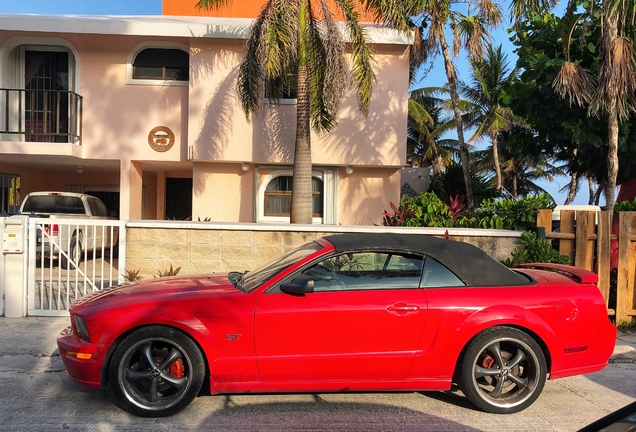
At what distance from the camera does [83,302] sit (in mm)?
4578

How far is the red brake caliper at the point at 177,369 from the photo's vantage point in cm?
423

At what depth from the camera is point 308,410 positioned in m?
4.36

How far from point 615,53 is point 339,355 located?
6833 mm

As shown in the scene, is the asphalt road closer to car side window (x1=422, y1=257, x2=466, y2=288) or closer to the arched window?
car side window (x1=422, y1=257, x2=466, y2=288)

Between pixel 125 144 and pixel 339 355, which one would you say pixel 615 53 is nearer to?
pixel 339 355

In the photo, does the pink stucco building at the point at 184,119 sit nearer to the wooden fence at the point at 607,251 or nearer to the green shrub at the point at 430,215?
the green shrub at the point at 430,215

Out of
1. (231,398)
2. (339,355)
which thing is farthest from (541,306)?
(231,398)

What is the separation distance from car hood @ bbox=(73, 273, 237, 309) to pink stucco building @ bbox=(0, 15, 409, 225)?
24.7 feet

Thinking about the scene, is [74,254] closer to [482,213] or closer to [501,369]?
[482,213]

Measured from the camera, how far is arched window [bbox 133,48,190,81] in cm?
1273

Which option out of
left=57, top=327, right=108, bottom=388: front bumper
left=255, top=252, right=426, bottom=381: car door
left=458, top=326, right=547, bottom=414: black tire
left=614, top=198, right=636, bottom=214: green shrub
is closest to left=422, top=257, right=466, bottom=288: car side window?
left=255, top=252, right=426, bottom=381: car door

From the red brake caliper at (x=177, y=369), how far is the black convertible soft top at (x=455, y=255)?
5.27ft

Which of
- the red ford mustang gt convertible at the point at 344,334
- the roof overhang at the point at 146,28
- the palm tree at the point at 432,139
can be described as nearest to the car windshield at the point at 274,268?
the red ford mustang gt convertible at the point at 344,334

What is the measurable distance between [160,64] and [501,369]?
11.2 m
